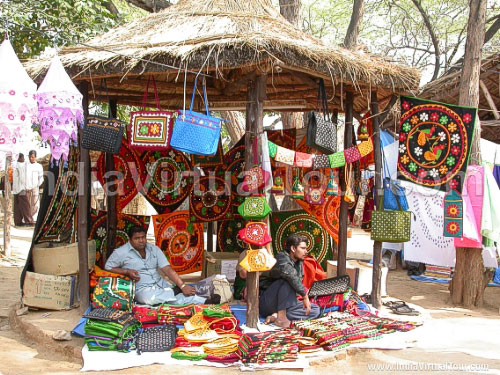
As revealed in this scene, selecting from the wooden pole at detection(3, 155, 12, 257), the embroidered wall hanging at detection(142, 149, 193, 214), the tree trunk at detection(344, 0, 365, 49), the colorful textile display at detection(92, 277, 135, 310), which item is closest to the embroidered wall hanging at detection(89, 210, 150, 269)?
the embroidered wall hanging at detection(142, 149, 193, 214)

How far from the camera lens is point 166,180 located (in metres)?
7.07

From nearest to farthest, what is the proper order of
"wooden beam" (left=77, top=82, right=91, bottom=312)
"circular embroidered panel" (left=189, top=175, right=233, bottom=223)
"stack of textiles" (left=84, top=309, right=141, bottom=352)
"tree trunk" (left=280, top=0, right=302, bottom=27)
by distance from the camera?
"stack of textiles" (left=84, top=309, right=141, bottom=352) < "wooden beam" (left=77, top=82, right=91, bottom=312) < "circular embroidered panel" (left=189, top=175, right=233, bottom=223) < "tree trunk" (left=280, top=0, right=302, bottom=27)

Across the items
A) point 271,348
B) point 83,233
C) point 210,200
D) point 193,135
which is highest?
point 193,135

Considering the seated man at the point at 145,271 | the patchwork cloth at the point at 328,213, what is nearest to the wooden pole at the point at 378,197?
the patchwork cloth at the point at 328,213

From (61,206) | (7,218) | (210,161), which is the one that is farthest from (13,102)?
(7,218)

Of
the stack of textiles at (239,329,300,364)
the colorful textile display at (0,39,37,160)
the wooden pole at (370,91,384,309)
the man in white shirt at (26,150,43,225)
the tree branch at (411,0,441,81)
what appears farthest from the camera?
the tree branch at (411,0,441,81)

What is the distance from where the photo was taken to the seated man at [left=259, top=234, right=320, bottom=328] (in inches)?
198

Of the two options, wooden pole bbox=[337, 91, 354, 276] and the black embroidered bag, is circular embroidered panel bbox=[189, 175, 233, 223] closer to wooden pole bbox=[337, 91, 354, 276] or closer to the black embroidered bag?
wooden pole bbox=[337, 91, 354, 276]

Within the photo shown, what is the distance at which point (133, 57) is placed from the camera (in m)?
4.78

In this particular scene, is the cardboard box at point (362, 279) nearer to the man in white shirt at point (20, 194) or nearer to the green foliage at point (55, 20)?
the green foliage at point (55, 20)

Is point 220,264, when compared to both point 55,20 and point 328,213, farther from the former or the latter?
point 55,20

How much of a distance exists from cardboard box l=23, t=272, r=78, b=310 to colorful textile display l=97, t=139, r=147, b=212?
1531 millimetres

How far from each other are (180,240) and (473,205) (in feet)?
12.6

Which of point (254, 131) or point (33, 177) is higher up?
point (254, 131)
